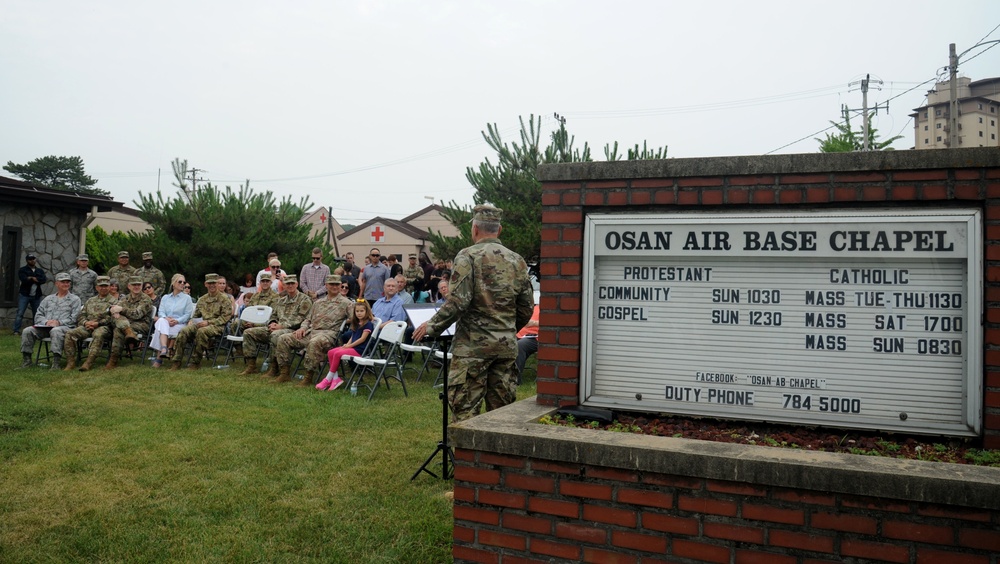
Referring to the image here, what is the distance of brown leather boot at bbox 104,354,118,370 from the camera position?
12023 millimetres

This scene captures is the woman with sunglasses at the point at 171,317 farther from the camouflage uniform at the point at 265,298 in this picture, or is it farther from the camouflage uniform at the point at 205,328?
the camouflage uniform at the point at 265,298

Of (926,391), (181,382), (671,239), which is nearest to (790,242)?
(671,239)

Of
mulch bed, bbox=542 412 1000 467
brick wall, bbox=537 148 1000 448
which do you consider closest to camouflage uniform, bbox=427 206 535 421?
brick wall, bbox=537 148 1000 448

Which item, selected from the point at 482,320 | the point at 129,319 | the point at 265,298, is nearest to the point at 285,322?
the point at 265,298

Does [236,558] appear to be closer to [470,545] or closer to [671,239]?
[470,545]

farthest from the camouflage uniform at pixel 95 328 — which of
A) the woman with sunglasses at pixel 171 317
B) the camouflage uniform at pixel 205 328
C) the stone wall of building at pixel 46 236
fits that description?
the stone wall of building at pixel 46 236

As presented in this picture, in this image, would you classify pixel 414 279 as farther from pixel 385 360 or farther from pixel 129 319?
pixel 385 360

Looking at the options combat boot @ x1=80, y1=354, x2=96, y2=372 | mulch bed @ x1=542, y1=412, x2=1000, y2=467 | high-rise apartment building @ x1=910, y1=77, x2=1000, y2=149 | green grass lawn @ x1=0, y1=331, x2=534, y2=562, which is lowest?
green grass lawn @ x1=0, y1=331, x2=534, y2=562

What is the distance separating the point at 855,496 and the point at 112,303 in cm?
1290

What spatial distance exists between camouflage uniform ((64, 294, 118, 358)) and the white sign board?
11016mm

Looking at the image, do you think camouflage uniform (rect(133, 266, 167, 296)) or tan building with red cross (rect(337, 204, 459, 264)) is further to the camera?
tan building with red cross (rect(337, 204, 459, 264))

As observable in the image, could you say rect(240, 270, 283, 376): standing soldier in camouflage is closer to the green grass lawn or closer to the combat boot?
the green grass lawn

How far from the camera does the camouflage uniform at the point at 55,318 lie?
40.2 feet

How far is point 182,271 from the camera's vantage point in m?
17.7
